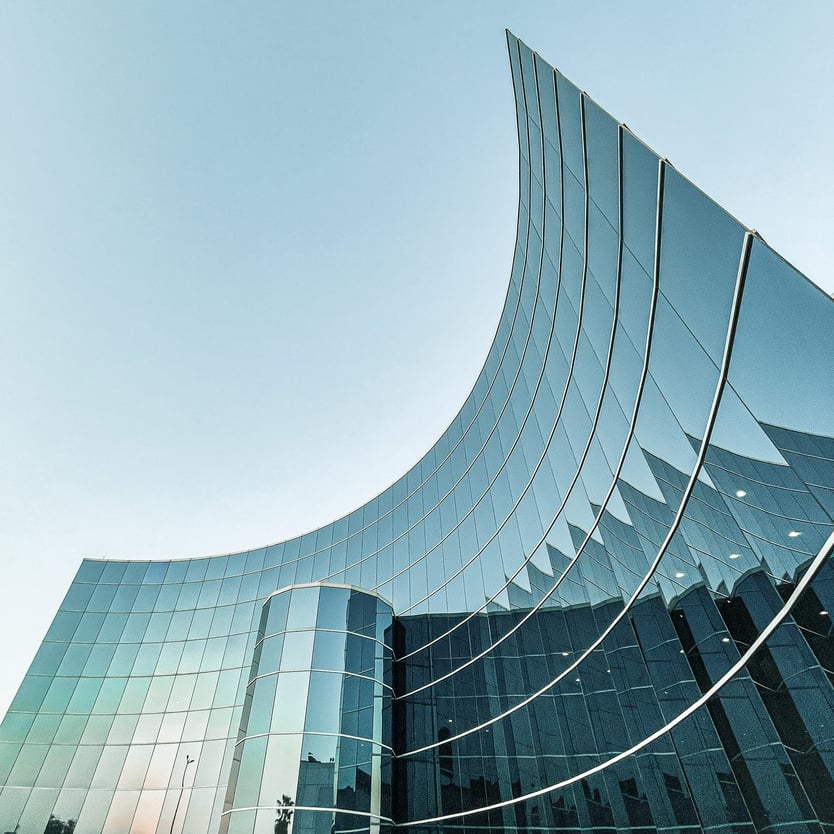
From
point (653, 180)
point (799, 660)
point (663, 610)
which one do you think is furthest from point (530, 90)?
point (799, 660)

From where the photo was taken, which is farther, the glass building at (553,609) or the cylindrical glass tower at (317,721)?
the cylindrical glass tower at (317,721)

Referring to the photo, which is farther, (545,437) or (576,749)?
(545,437)

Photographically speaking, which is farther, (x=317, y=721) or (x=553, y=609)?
(x=317, y=721)

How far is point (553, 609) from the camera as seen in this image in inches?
642

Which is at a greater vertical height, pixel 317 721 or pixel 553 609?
pixel 553 609

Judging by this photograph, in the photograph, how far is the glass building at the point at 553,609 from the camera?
26.5 ft

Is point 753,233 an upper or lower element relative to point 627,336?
lower

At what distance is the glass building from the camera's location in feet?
26.5

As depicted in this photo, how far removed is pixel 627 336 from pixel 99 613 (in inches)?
1433

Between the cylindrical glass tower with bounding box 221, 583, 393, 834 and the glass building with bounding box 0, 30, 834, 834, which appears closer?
the glass building with bounding box 0, 30, 834, 834

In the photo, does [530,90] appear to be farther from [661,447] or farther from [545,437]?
A: [661,447]

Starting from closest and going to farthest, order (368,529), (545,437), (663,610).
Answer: (663,610)
(545,437)
(368,529)

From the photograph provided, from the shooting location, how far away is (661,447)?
11414 mm

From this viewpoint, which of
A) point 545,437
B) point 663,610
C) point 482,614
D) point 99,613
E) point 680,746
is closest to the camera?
point 680,746
